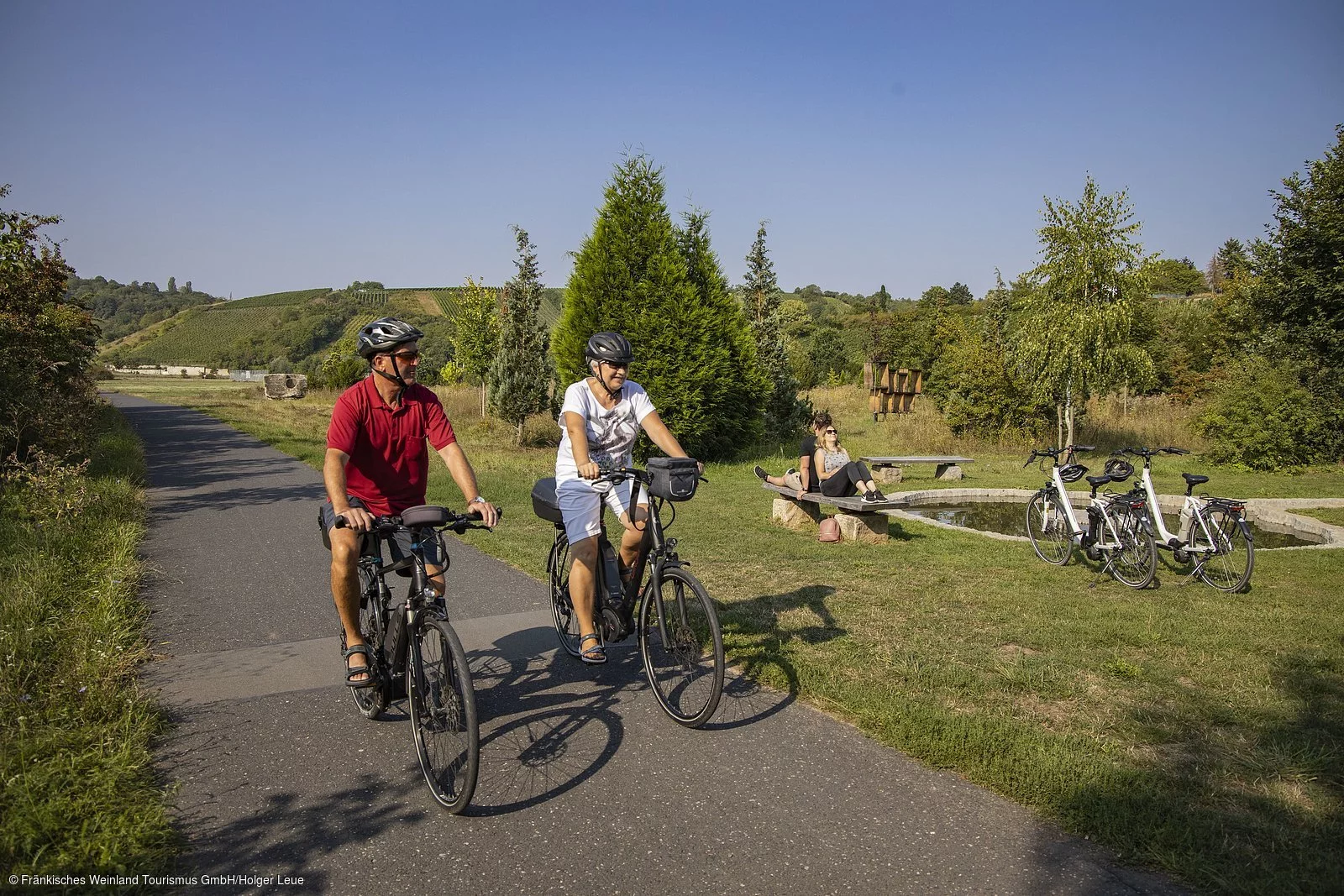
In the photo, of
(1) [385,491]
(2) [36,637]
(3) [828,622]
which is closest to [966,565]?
(3) [828,622]

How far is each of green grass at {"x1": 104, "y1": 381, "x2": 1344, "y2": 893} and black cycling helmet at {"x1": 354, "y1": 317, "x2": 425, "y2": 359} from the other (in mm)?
2787

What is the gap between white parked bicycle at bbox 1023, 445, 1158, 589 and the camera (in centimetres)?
747

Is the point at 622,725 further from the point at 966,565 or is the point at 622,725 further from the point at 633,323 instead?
the point at 633,323

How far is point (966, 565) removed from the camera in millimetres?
8414

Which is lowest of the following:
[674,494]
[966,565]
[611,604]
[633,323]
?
[966,565]

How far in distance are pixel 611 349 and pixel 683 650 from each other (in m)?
1.68

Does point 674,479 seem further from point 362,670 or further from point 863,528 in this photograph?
point 863,528

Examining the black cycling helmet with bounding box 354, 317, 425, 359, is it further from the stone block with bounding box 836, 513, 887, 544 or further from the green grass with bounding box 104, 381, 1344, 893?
the stone block with bounding box 836, 513, 887, 544

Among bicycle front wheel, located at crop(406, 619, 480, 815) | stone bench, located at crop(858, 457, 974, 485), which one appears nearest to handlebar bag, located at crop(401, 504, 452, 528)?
bicycle front wheel, located at crop(406, 619, 480, 815)

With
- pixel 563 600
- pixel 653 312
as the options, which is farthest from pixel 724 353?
pixel 563 600

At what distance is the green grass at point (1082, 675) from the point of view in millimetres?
3309

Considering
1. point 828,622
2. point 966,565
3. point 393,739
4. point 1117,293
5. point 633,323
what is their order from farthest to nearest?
point 1117,293 → point 633,323 → point 966,565 → point 828,622 → point 393,739

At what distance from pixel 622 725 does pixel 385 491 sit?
1.69m

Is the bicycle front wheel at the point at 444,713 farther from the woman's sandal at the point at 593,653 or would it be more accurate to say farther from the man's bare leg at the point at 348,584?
the woman's sandal at the point at 593,653
